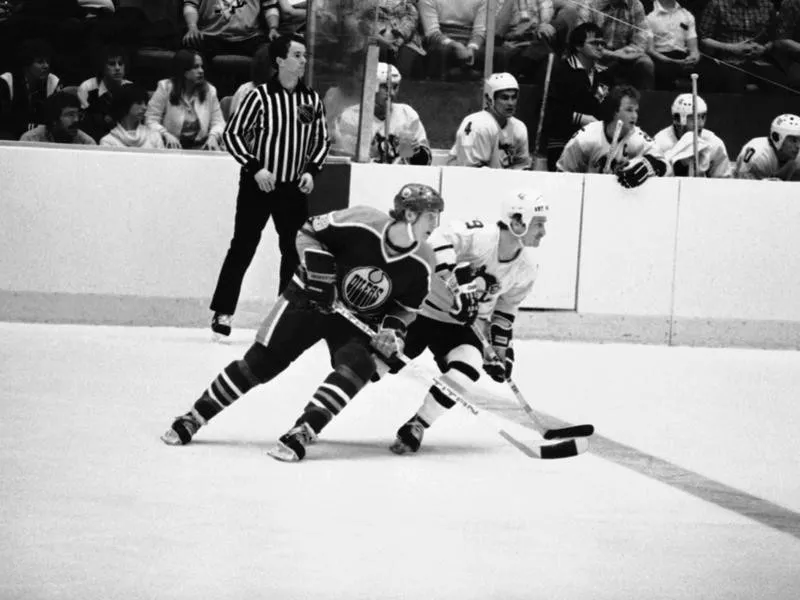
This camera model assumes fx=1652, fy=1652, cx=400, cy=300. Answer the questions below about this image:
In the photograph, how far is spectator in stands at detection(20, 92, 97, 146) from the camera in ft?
29.8

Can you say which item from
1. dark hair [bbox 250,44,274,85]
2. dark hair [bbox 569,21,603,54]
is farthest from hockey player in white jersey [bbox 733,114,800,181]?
dark hair [bbox 250,44,274,85]

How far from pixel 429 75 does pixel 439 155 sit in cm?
50

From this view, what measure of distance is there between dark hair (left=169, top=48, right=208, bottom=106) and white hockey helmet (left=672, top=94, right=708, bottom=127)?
2.86 metres

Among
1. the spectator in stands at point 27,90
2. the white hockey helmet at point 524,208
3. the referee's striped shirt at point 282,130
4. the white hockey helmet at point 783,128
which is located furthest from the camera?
the white hockey helmet at point 783,128

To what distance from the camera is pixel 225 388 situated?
5531mm

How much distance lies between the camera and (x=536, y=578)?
397cm

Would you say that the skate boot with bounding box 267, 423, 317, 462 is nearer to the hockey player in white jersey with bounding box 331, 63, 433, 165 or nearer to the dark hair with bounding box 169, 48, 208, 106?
the hockey player in white jersey with bounding box 331, 63, 433, 165

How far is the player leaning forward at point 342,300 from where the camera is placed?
5.51 metres

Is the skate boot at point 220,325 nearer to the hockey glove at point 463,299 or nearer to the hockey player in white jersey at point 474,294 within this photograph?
the hockey player in white jersey at point 474,294

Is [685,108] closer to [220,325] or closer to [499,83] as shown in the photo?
[499,83]

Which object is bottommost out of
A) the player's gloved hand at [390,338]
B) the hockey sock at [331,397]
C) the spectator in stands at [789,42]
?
the hockey sock at [331,397]

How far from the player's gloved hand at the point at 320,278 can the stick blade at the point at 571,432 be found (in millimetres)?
1041

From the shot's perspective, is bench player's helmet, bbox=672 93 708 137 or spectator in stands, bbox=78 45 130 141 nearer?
spectator in stands, bbox=78 45 130 141

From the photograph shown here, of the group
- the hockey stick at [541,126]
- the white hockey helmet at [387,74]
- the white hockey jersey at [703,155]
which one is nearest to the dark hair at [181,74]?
the white hockey helmet at [387,74]
